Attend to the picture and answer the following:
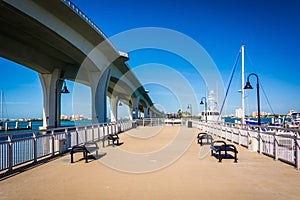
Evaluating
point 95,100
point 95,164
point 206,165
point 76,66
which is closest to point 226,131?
point 206,165

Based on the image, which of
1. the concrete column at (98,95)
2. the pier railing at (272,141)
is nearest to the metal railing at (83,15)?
the concrete column at (98,95)

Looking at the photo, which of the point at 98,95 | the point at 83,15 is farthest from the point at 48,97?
the point at 83,15

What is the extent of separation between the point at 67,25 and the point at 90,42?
4694mm

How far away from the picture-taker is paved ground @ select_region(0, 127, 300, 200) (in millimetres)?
5832

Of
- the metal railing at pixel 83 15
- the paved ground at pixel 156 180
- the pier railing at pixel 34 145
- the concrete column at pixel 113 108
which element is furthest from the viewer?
the concrete column at pixel 113 108

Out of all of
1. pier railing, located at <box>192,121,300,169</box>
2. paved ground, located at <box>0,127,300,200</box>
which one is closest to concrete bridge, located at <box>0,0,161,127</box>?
paved ground, located at <box>0,127,300,200</box>

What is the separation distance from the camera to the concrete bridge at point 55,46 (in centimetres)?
1772

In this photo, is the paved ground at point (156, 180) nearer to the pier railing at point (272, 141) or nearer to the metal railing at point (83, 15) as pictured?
the pier railing at point (272, 141)

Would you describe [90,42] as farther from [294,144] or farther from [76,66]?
[294,144]

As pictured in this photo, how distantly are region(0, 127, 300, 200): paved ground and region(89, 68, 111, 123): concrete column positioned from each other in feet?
71.3

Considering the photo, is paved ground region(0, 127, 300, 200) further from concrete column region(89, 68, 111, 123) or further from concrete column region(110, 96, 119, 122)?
concrete column region(110, 96, 119, 122)

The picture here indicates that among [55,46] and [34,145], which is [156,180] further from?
[55,46]

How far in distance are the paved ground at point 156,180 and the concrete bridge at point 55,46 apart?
37.3ft

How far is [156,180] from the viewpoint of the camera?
278 inches
